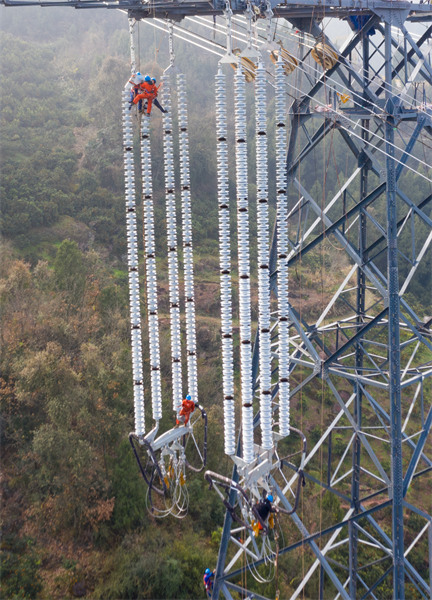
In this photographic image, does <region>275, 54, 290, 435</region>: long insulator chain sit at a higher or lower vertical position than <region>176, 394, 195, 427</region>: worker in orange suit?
higher

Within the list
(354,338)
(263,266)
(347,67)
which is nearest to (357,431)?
(354,338)

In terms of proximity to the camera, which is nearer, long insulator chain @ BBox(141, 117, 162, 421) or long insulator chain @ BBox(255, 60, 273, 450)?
long insulator chain @ BBox(255, 60, 273, 450)

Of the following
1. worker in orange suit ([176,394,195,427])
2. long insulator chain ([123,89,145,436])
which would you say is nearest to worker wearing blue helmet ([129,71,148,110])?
long insulator chain ([123,89,145,436])

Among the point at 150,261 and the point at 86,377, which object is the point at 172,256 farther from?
the point at 86,377

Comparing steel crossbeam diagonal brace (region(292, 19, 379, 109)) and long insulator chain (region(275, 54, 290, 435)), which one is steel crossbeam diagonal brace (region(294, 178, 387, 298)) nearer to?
steel crossbeam diagonal brace (region(292, 19, 379, 109))

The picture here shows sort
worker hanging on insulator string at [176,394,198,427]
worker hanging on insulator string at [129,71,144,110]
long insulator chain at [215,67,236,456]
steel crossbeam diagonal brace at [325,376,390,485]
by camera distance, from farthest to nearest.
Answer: steel crossbeam diagonal brace at [325,376,390,485] < worker hanging on insulator string at [176,394,198,427] < worker hanging on insulator string at [129,71,144,110] < long insulator chain at [215,67,236,456]

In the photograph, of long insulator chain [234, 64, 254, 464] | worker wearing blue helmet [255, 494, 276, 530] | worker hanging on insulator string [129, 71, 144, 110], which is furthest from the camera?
worker hanging on insulator string [129, 71, 144, 110]

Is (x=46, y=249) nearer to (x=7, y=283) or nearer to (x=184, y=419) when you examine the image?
(x=7, y=283)


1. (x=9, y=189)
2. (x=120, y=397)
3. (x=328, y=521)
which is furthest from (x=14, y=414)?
(x=9, y=189)
